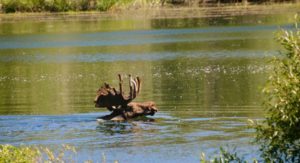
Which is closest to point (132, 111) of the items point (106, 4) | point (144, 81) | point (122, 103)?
point (122, 103)

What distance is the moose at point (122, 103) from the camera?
831 inches

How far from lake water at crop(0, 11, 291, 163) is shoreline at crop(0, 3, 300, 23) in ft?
16.4

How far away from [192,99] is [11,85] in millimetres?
9847

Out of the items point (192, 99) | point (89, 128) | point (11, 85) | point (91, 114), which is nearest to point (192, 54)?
point (11, 85)

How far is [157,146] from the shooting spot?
17.4 m

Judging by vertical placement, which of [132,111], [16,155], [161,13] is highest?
[16,155]

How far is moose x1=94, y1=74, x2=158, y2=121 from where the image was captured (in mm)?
21109

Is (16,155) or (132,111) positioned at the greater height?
(16,155)

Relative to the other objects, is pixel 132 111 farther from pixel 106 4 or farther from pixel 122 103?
pixel 106 4

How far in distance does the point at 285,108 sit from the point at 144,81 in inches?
841

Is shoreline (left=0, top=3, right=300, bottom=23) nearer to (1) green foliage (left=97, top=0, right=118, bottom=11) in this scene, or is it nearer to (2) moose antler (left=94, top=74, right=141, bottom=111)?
(1) green foliage (left=97, top=0, right=118, bottom=11)

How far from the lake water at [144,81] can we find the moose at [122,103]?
0.47 m

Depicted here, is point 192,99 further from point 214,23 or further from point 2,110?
point 214,23

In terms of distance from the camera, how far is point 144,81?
105ft
